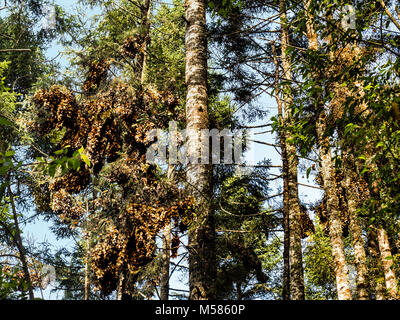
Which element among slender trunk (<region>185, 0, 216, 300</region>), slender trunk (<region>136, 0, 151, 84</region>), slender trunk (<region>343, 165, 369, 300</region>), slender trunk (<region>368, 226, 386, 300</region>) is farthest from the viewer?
slender trunk (<region>368, 226, 386, 300</region>)

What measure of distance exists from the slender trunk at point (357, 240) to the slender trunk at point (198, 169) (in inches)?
253

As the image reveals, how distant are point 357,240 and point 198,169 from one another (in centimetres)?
746

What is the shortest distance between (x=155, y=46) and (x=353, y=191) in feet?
27.2

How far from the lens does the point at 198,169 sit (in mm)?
5348

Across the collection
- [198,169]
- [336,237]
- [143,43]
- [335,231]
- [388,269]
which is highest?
[143,43]

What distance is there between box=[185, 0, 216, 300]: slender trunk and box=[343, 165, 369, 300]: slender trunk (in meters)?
6.41

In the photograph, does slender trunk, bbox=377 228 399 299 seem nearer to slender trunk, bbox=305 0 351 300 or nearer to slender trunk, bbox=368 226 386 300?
slender trunk, bbox=305 0 351 300

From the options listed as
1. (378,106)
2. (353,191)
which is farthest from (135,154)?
(353,191)

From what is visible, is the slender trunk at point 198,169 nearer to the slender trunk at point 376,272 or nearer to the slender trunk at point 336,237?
the slender trunk at point 336,237

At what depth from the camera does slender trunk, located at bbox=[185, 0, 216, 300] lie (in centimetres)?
477

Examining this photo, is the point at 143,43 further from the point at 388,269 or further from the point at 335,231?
the point at 388,269

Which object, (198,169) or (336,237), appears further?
(336,237)

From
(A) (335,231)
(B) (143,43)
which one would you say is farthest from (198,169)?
(B) (143,43)

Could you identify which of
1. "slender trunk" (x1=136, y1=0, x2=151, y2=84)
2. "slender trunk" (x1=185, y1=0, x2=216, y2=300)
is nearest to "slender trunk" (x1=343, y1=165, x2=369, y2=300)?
"slender trunk" (x1=185, y1=0, x2=216, y2=300)
